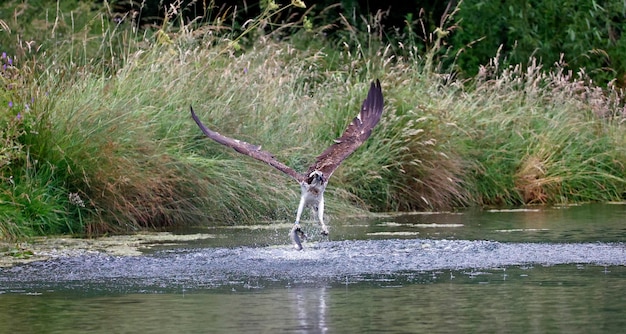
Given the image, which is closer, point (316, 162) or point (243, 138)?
point (316, 162)

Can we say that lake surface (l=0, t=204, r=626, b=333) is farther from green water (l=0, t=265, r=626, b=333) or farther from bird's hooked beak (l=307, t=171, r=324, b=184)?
bird's hooked beak (l=307, t=171, r=324, b=184)

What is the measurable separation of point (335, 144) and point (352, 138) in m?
0.19

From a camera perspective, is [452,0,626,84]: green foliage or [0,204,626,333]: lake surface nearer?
[0,204,626,333]: lake surface

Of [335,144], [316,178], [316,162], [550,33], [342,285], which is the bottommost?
[342,285]

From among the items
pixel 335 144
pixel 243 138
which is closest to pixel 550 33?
pixel 243 138

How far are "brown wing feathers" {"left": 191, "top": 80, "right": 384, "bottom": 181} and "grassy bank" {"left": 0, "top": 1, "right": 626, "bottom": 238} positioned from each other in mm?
1657

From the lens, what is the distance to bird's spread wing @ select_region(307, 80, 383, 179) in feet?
38.6

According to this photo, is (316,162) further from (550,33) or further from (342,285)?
(550,33)

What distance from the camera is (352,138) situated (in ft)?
39.9

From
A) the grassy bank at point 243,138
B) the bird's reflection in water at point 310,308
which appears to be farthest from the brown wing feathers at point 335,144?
the bird's reflection in water at point 310,308

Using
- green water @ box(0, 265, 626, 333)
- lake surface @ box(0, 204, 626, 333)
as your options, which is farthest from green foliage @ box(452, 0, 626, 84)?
green water @ box(0, 265, 626, 333)

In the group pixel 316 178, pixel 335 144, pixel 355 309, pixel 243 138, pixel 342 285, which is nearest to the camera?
pixel 355 309

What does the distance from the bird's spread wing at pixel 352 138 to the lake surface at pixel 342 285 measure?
66 cm

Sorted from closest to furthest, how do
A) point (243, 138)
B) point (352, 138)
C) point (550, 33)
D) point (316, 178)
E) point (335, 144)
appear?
point (316, 178) → point (335, 144) → point (352, 138) → point (243, 138) → point (550, 33)
